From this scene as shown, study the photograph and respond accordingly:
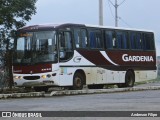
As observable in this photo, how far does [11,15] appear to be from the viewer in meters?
29.4

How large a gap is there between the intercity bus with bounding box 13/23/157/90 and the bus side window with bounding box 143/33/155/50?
75cm

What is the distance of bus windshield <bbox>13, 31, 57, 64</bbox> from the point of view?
85.8ft

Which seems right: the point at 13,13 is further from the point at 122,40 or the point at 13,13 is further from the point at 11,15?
the point at 122,40

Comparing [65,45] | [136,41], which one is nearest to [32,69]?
[65,45]

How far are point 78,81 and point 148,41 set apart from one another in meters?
7.08

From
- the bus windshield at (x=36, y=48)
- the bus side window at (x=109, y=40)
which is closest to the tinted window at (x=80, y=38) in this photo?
the bus windshield at (x=36, y=48)

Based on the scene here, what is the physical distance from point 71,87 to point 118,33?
4.90 metres

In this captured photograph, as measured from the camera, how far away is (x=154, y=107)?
16.5 m

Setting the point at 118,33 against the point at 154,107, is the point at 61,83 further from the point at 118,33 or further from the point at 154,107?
the point at 154,107

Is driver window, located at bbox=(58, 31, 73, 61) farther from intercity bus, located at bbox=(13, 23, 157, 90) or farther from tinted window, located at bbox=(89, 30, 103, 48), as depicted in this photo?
tinted window, located at bbox=(89, 30, 103, 48)

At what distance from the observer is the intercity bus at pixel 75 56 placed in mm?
26281

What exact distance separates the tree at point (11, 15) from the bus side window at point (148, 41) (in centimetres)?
658

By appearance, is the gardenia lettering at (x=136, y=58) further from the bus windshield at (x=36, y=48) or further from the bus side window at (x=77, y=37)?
the bus windshield at (x=36, y=48)

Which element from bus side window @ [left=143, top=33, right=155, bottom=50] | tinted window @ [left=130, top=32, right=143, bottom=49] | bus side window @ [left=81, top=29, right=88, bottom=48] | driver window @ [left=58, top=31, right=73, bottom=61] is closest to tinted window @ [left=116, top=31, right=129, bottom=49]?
tinted window @ [left=130, top=32, right=143, bottom=49]
